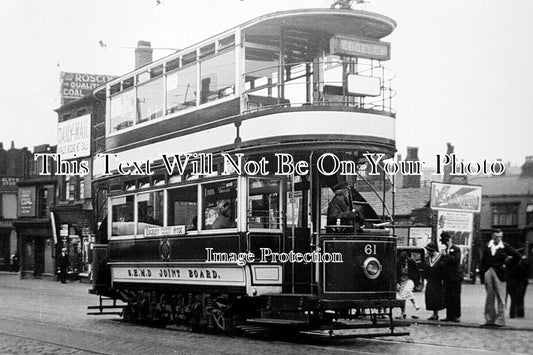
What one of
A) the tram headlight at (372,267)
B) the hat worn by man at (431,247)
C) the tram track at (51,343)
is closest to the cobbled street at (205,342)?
the tram track at (51,343)

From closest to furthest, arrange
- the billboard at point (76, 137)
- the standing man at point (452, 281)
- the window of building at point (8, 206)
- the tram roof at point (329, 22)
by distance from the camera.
A: the tram roof at point (329, 22) < the standing man at point (452, 281) < the billboard at point (76, 137) < the window of building at point (8, 206)

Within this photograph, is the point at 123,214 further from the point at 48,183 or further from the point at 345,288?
the point at 48,183

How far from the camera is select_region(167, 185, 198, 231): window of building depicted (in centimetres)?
1378

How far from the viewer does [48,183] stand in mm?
48688

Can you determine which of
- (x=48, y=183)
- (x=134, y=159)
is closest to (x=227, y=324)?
(x=134, y=159)

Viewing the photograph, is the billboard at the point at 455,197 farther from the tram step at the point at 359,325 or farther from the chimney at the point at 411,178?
the tram step at the point at 359,325

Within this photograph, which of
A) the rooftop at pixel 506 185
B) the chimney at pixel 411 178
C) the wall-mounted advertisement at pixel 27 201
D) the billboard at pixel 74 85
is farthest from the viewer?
the wall-mounted advertisement at pixel 27 201

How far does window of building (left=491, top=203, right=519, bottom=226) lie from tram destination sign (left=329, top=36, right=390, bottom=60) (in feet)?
103

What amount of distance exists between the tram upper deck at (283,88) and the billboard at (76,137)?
2454 cm

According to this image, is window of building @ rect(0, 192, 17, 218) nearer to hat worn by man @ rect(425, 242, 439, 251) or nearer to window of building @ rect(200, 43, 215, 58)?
hat worn by man @ rect(425, 242, 439, 251)

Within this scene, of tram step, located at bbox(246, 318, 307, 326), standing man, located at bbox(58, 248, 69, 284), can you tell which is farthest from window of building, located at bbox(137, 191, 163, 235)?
standing man, located at bbox(58, 248, 69, 284)

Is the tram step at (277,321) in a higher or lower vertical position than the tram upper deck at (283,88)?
lower

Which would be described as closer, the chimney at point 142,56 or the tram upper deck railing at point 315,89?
the tram upper deck railing at point 315,89

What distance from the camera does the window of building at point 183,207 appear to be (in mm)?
13781
